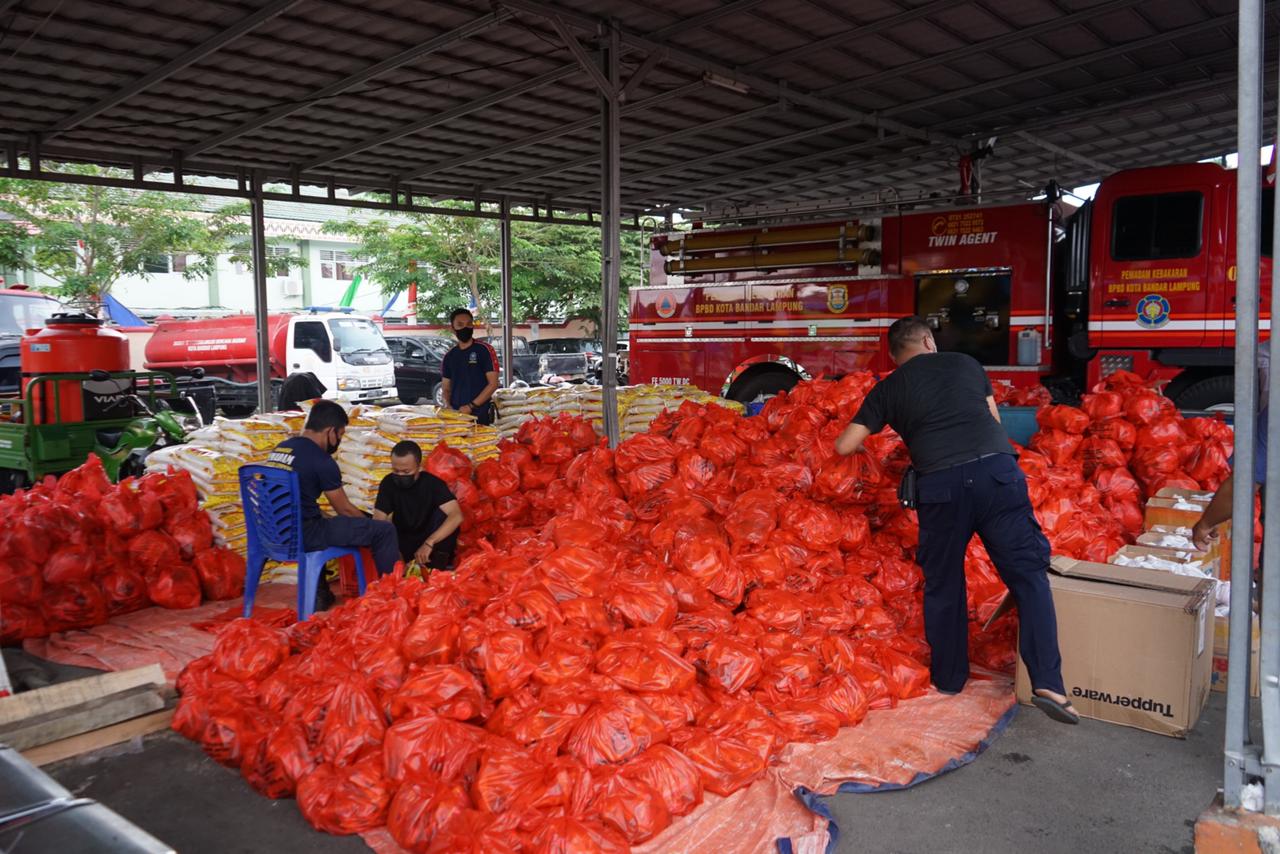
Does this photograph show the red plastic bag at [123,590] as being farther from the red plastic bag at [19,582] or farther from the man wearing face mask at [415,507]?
the man wearing face mask at [415,507]

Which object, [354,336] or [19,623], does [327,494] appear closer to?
[19,623]

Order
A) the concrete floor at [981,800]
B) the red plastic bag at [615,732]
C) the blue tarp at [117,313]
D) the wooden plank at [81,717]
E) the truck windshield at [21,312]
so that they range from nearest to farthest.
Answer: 1. the concrete floor at [981,800]
2. the red plastic bag at [615,732]
3. the wooden plank at [81,717]
4. the truck windshield at [21,312]
5. the blue tarp at [117,313]

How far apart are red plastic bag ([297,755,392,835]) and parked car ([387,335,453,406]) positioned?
17.0 meters

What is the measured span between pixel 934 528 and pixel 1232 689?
1675 millimetres

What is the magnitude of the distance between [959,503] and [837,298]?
6.65m

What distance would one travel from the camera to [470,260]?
24.8 m

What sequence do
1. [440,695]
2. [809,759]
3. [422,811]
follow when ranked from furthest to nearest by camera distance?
1. [809,759]
2. [440,695]
3. [422,811]

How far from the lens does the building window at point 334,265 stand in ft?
130

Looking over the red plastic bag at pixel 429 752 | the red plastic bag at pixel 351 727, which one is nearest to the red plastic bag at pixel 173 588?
the red plastic bag at pixel 351 727

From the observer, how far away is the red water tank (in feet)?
26.4

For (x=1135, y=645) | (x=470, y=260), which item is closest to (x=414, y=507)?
(x=1135, y=645)

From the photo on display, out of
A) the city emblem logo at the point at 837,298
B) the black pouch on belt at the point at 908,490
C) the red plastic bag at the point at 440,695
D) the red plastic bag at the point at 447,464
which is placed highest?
the city emblem logo at the point at 837,298

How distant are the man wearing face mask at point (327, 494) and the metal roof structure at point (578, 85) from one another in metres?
3.57

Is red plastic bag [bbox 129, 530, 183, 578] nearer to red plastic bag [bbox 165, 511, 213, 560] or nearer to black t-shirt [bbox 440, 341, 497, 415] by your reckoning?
red plastic bag [bbox 165, 511, 213, 560]
